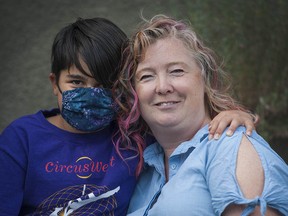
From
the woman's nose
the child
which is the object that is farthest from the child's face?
the woman's nose

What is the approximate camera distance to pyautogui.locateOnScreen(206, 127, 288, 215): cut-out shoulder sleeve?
6.97ft

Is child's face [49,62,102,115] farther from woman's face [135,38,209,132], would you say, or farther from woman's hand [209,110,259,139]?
woman's hand [209,110,259,139]

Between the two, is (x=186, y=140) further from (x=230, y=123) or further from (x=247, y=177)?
(x=247, y=177)

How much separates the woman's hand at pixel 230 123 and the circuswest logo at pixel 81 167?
606mm

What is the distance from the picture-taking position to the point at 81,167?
2.63 m

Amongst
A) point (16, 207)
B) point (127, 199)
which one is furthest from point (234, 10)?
point (16, 207)

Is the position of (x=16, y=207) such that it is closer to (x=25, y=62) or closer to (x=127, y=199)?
(x=127, y=199)

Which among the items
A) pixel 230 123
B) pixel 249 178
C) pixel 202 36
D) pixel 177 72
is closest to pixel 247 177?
pixel 249 178

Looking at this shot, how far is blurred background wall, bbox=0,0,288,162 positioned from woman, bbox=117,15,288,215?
180 centimetres

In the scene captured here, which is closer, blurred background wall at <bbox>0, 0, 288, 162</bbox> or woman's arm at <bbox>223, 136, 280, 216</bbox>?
woman's arm at <bbox>223, 136, 280, 216</bbox>

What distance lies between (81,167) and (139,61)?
0.66 meters

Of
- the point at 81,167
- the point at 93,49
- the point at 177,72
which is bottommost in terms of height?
the point at 81,167

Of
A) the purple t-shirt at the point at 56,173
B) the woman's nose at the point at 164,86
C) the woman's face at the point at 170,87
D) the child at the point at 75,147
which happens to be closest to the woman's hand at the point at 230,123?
the child at the point at 75,147

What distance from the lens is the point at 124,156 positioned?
2764 millimetres
